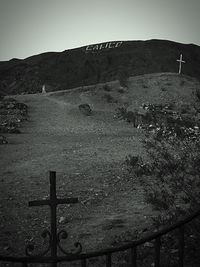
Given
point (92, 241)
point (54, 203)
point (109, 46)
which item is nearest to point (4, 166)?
point (92, 241)

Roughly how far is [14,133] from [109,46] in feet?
192

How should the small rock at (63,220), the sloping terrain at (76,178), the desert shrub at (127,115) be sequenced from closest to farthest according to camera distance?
the sloping terrain at (76,178)
the small rock at (63,220)
the desert shrub at (127,115)

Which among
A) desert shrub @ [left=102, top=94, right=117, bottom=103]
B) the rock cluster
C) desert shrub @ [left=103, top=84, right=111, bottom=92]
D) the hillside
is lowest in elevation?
the rock cluster

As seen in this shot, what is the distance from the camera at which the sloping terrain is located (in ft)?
18.4

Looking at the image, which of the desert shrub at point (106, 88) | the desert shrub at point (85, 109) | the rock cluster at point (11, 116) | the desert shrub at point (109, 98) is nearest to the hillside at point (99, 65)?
the desert shrub at point (106, 88)

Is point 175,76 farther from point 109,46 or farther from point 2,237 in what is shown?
point 109,46

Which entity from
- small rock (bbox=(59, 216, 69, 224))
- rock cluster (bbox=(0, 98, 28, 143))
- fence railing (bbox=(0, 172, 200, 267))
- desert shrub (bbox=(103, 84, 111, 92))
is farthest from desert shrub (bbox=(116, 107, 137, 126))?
fence railing (bbox=(0, 172, 200, 267))

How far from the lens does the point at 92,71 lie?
58844 millimetres

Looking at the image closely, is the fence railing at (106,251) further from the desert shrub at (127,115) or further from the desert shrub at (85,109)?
the desert shrub at (85,109)

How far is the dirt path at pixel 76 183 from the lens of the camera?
18.5 ft

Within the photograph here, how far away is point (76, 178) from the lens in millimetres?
8148

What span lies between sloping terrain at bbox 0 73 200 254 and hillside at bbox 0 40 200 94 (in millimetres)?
36885

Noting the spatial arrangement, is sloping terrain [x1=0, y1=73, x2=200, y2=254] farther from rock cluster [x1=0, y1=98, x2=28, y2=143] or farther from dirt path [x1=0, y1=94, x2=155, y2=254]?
rock cluster [x1=0, y1=98, x2=28, y2=143]

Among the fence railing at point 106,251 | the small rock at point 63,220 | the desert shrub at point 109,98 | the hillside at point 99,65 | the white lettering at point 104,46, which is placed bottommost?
the small rock at point 63,220
